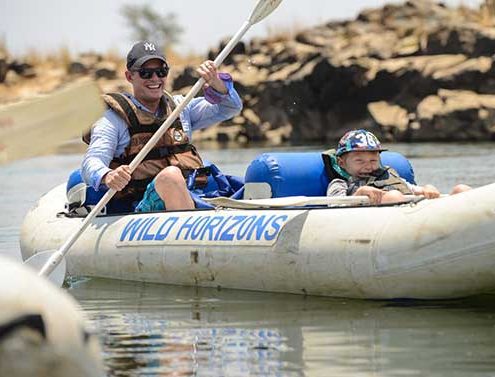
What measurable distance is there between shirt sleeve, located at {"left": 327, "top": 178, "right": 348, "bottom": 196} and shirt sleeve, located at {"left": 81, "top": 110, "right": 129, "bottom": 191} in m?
1.21

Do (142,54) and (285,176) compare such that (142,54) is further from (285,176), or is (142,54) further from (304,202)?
(304,202)

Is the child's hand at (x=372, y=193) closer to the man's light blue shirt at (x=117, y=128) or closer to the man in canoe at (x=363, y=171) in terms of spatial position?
the man in canoe at (x=363, y=171)

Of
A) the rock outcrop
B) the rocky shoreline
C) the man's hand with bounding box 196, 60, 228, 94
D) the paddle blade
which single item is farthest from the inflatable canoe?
the rock outcrop

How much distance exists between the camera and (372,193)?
22.9 ft

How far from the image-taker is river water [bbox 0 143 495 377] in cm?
509

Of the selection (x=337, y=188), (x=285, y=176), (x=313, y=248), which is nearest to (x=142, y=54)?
(x=285, y=176)

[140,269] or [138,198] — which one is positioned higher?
[138,198]

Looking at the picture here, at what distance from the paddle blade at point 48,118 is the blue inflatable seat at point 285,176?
2.83 m

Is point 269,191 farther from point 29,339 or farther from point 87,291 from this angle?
point 29,339

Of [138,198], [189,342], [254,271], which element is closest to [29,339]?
[189,342]

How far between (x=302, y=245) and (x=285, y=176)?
1039 millimetres

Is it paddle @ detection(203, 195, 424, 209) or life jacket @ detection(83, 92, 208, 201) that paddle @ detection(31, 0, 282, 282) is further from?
paddle @ detection(203, 195, 424, 209)

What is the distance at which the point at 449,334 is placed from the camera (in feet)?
18.4

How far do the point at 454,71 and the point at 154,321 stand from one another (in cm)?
2107
